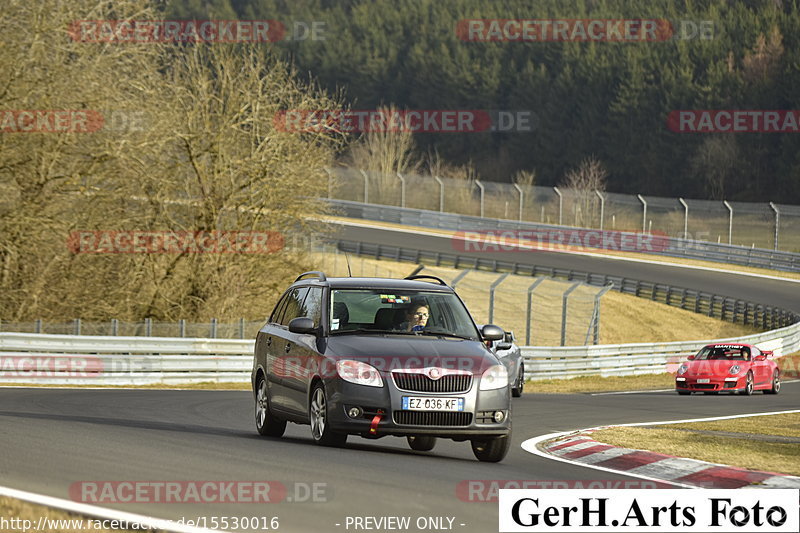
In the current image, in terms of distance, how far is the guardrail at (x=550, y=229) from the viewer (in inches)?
2331

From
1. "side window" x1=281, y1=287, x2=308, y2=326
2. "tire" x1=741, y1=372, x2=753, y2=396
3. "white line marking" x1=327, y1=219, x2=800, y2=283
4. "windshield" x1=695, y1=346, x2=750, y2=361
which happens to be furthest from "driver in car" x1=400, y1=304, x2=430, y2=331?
"white line marking" x1=327, y1=219, x2=800, y2=283

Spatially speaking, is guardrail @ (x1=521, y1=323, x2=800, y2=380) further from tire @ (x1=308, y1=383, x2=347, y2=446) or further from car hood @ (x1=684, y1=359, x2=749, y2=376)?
tire @ (x1=308, y1=383, x2=347, y2=446)

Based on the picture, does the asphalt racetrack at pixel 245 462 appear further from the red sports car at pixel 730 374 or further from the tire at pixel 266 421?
the red sports car at pixel 730 374

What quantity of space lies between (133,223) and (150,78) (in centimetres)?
378

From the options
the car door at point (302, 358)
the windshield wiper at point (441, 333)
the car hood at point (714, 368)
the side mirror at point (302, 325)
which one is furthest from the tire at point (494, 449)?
the car hood at point (714, 368)

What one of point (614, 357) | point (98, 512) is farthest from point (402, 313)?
point (614, 357)

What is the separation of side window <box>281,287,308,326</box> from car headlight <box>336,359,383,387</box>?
1.90m

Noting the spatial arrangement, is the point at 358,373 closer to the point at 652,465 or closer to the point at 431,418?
the point at 431,418

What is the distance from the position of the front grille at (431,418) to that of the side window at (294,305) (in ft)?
7.87

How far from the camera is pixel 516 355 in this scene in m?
25.3

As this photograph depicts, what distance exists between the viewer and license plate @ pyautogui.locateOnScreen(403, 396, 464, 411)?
11.7 meters

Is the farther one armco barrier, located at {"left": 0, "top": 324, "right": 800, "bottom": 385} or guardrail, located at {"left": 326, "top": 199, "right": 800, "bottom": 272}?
guardrail, located at {"left": 326, "top": 199, "right": 800, "bottom": 272}

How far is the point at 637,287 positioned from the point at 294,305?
1604 inches

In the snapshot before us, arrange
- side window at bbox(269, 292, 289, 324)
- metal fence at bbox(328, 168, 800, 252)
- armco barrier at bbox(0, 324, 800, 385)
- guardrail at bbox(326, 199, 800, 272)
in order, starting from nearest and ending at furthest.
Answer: side window at bbox(269, 292, 289, 324) < armco barrier at bbox(0, 324, 800, 385) < guardrail at bbox(326, 199, 800, 272) < metal fence at bbox(328, 168, 800, 252)
